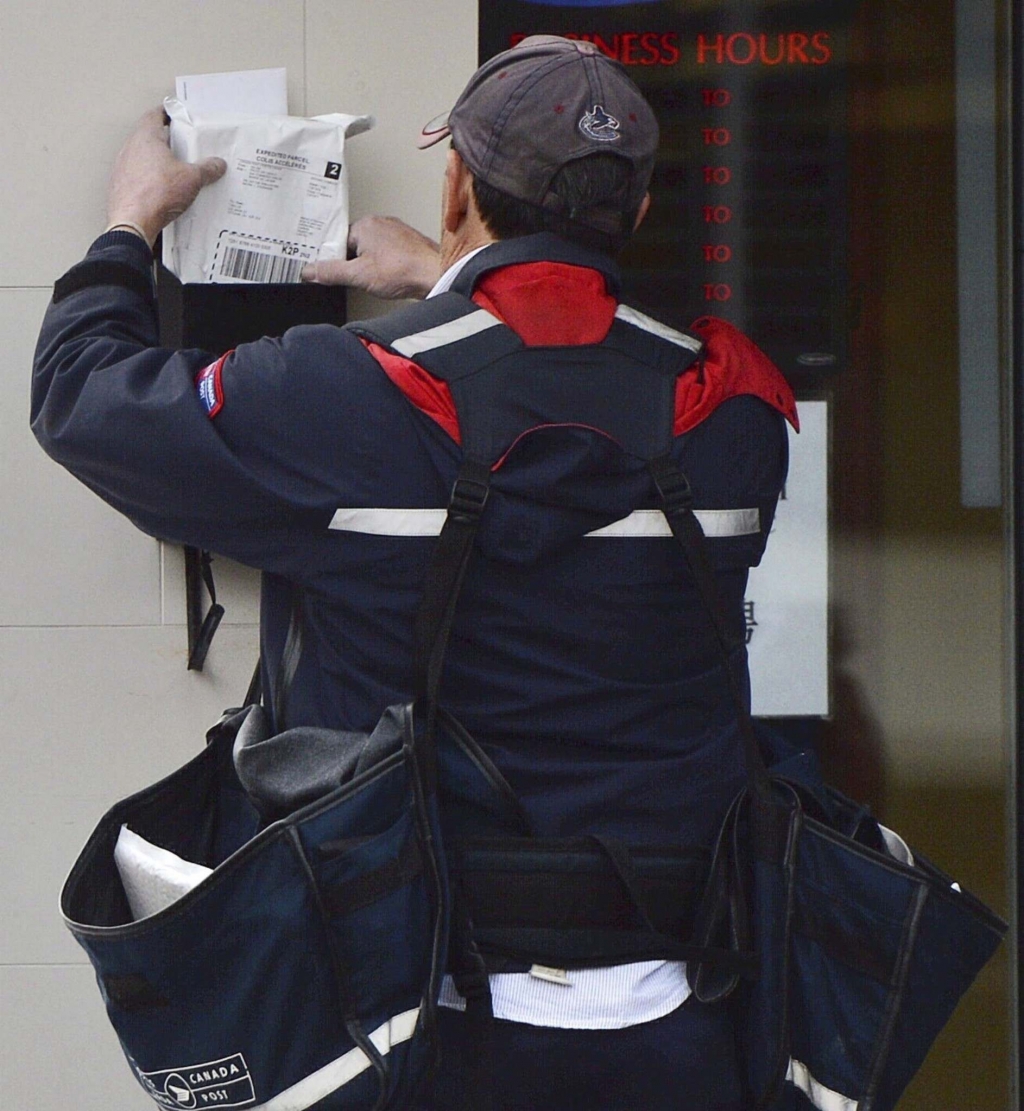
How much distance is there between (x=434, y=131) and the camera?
5.02ft

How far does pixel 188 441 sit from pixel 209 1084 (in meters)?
0.58

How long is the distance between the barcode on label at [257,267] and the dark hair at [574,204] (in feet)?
1.54

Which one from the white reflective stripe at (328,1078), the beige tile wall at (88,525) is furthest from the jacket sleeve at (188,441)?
the beige tile wall at (88,525)

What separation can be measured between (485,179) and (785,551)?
3.11 feet

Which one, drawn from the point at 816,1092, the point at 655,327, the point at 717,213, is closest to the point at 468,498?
the point at 655,327

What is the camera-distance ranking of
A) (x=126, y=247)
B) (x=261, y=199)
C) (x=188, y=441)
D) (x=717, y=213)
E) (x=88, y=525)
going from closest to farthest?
(x=188, y=441) < (x=126, y=247) < (x=261, y=199) < (x=88, y=525) < (x=717, y=213)

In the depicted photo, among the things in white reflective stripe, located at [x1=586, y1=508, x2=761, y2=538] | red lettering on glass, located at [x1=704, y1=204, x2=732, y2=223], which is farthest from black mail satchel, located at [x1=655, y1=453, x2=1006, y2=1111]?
red lettering on glass, located at [x1=704, y1=204, x2=732, y2=223]

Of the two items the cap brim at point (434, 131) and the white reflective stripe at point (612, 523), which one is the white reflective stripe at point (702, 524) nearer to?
the white reflective stripe at point (612, 523)

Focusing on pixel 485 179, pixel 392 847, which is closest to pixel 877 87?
pixel 485 179

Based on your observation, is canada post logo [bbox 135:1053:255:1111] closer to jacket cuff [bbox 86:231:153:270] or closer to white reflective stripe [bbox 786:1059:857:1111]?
white reflective stripe [bbox 786:1059:857:1111]

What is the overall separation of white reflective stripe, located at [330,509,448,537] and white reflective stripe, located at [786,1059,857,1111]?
650mm

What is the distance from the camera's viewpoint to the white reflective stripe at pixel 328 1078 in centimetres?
125

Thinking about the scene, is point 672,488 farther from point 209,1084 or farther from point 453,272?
point 209,1084

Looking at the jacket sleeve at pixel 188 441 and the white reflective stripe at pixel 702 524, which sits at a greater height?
the jacket sleeve at pixel 188 441
